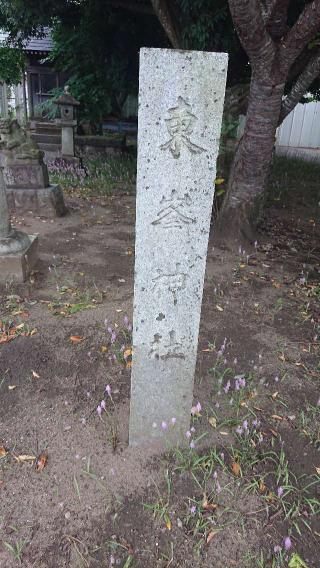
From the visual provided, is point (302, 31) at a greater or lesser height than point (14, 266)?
greater

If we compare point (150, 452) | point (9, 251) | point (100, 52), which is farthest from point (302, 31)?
point (100, 52)

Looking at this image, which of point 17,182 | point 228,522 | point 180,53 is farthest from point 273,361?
point 17,182

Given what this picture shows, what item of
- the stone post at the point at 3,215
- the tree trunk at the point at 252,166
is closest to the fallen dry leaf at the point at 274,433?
the stone post at the point at 3,215

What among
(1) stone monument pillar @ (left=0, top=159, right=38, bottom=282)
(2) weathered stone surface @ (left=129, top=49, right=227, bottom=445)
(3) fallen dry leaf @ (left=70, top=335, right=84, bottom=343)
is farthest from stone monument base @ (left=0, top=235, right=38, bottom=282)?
(2) weathered stone surface @ (left=129, top=49, right=227, bottom=445)

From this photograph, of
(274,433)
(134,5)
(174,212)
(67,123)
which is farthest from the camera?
(67,123)

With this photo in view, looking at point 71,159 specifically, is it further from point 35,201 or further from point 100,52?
point 35,201

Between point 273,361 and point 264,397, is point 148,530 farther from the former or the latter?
point 273,361

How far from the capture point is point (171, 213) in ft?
6.19

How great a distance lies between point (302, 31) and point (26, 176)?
4476 mm

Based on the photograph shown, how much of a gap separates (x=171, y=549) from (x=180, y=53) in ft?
7.10

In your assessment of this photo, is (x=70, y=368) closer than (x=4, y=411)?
No

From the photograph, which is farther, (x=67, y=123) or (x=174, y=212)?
(x=67, y=123)

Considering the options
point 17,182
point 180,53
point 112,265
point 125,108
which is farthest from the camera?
point 125,108

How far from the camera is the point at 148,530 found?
2.08 meters
